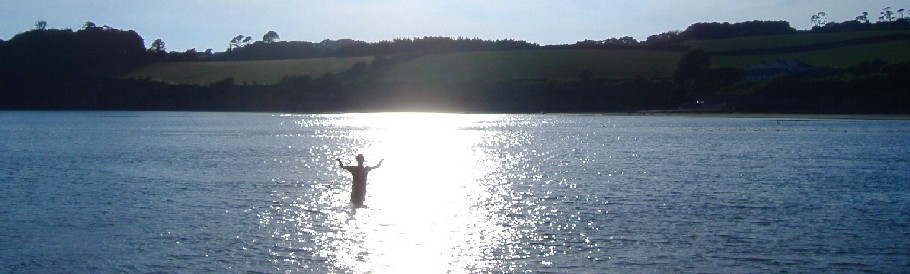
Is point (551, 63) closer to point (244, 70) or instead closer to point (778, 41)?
point (778, 41)

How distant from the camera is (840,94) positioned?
9931 centimetres

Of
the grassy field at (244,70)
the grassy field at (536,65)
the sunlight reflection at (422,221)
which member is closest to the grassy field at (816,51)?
the grassy field at (536,65)

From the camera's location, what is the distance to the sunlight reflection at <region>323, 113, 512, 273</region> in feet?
61.1

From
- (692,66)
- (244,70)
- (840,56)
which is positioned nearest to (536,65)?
(692,66)

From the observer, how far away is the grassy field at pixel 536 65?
120000 millimetres

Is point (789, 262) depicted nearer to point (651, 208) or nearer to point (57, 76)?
point (651, 208)

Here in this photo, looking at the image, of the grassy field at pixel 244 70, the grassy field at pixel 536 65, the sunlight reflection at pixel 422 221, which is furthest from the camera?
the grassy field at pixel 244 70

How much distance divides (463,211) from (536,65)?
326 feet

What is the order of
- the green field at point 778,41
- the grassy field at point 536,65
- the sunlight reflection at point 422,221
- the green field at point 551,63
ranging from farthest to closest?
the green field at point 778,41 < the grassy field at point 536,65 < the green field at point 551,63 < the sunlight reflection at point 422,221

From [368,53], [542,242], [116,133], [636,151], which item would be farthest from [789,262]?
[368,53]

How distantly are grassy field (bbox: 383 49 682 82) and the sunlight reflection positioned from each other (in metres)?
74.8

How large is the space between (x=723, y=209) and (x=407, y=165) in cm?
1957

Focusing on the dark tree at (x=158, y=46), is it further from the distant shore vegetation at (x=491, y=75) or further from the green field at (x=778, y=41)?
the green field at (x=778, y=41)

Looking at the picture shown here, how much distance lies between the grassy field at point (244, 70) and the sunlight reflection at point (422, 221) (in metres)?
89.1
